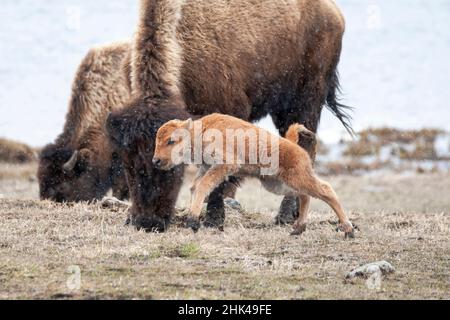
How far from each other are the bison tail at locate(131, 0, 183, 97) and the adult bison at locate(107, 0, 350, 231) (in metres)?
0.01

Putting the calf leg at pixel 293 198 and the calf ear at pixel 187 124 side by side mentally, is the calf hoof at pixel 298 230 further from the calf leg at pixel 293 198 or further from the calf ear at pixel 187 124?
the calf ear at pixel 187 124

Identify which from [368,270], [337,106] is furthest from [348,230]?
[337,106]

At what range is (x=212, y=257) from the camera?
8555 millimetres

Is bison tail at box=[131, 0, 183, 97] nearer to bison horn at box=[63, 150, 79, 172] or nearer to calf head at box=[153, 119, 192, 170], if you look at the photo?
calf head at box=[153, 119, 192, 170]

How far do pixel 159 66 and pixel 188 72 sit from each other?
1.74ft

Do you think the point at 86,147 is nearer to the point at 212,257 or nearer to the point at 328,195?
the point at 328,195

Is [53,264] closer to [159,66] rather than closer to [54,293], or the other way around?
[54,293]

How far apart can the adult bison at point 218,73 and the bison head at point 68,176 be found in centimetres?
331

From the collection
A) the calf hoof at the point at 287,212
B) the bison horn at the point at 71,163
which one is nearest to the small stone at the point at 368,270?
the calf hoof at the point at 287,212

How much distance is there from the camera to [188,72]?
1050 cm

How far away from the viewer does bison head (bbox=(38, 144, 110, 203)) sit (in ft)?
46.8

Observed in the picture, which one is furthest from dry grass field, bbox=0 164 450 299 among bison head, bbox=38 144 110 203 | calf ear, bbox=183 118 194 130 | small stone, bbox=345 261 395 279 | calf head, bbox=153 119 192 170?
bison head, bbox=38 144 110 203

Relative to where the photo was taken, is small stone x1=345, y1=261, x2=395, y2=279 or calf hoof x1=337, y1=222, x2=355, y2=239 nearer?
small stone x1=345, y1=261, x2=395, y2=279

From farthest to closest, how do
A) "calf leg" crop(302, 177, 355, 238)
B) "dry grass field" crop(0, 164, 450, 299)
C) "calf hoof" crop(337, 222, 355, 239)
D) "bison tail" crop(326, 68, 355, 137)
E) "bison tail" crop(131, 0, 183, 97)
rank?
1. "bison tail" crop(326, 68, 355, 137)
2. "bison tail" crop(131, 0, 183, 97)
3. "calf hoof" crop(337, 222, 355, 239)
4. "calf leg" crop(302, 177, 355, 238)
5. "dry grass field" crop(0, 164, 450, 299)
